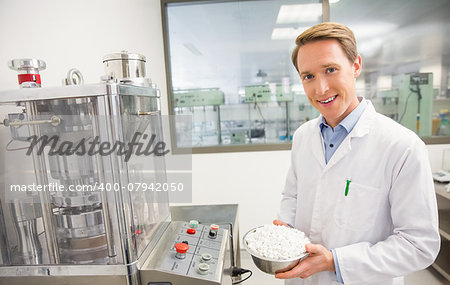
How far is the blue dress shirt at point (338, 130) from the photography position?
0.96m

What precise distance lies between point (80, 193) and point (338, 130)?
0.90 meters

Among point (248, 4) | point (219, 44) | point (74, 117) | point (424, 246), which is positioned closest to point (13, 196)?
point (74, 117)

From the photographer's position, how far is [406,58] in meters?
2.54

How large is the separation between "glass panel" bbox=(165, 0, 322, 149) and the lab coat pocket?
1610mm

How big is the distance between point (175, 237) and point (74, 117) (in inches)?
20.8

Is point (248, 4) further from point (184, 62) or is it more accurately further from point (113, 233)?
point (113, 233)

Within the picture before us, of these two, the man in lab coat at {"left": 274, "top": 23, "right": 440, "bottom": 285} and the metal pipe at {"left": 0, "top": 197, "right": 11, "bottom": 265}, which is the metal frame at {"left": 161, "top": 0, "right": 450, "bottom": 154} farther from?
the metal pipe at {"left": 0, "top": 197, "right": 11, "bottom": 265}

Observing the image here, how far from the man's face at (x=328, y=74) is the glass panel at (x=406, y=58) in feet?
6.21

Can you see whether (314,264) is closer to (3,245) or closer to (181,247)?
(181,247)

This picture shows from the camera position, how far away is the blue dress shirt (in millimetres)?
957

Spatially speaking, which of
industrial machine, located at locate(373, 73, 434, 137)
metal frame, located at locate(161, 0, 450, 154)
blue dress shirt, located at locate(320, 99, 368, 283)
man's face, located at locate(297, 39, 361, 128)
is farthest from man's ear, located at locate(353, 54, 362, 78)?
industrial machine, located at locate(373, 73, 434, 137)

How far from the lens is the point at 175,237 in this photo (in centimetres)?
97

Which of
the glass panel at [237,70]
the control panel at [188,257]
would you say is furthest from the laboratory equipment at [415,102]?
the control panel at [188,257]

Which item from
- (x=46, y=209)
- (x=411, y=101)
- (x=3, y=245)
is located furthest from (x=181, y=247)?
(x=411, y=101)
